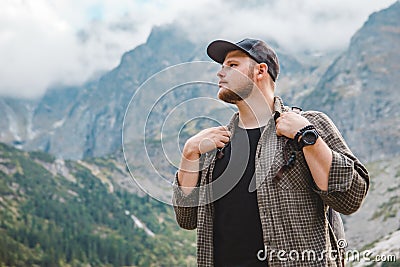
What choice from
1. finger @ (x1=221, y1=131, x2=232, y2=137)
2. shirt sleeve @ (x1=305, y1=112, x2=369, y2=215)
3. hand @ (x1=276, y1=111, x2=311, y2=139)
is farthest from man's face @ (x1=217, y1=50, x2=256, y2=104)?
shirt sleeve @ (x1=305, y1=112, x2=369, y2=215)

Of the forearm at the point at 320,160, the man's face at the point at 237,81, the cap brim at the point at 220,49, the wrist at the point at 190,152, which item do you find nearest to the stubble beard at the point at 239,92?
the man's face at the point at 237,81

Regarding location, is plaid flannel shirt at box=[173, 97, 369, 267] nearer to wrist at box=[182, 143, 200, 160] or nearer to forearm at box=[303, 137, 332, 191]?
forearm at box=[303, 137, 332, 191]

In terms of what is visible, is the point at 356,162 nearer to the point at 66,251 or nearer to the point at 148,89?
the point at 148,89

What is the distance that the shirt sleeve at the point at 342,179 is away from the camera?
13.5 ft

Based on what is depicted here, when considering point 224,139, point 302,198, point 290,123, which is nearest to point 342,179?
point 302,198

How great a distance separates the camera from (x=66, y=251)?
174750 mm

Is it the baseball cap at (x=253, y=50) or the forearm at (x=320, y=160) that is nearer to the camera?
the forearm at (x=320, y=160)

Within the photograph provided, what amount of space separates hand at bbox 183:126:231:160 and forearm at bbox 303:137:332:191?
919 millimetres

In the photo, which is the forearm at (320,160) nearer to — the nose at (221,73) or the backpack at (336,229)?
the backpack at (336,229)

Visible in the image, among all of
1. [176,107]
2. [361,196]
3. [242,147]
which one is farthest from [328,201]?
[176,107]

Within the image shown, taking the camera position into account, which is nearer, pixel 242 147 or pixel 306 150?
pixel 306 150

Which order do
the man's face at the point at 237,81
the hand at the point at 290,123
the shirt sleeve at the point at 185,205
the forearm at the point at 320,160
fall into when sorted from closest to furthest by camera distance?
the forearm at the point at 320,160 < the hand at the point at 290,123 < the man's face at the point at 237,81 < the shirt sleeve at the point at 185,205

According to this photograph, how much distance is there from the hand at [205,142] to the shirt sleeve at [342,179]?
35.3 inches

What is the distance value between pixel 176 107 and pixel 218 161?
0.84m
